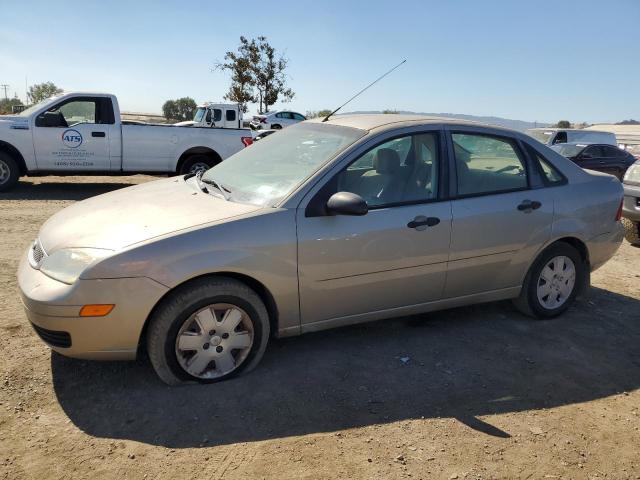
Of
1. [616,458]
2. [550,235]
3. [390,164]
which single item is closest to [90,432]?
[390,164]

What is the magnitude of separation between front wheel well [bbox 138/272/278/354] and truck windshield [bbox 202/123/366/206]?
51 cm

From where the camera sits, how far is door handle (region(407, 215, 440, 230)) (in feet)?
12.6

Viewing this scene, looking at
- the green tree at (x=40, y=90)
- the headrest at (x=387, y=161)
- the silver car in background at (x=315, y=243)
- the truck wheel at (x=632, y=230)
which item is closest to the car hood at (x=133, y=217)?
the silver car in background at (x=315, y=243)

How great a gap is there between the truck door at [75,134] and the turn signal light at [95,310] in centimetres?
836

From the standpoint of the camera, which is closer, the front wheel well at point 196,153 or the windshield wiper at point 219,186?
the windshield wiper at point 219,186

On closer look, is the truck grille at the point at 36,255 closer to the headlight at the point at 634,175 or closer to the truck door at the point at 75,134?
the truck door at the point at 75,134

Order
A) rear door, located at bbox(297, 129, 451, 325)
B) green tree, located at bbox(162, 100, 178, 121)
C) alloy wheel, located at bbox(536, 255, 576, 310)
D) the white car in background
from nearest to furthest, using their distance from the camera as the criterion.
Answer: rear door, located at bbox(297, 129, 451, 325), alloy wheel, located at bbox(536, 255, 576, 310), the white car in background, green tree, located at bbox(162, 100, 178, 121)

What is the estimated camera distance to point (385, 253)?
148 inches

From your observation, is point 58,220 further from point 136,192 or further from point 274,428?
point 274,428

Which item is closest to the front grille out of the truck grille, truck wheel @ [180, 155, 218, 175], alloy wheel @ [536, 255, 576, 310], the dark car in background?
the truck grille

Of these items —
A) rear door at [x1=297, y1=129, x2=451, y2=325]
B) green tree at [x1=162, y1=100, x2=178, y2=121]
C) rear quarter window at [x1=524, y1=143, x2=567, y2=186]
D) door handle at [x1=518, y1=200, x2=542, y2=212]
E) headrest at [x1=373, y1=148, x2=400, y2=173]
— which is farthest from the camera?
green tree at [x1=162, y1=100, x2=178, y2=121]

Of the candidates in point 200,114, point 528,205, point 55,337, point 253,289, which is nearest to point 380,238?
point 253,289

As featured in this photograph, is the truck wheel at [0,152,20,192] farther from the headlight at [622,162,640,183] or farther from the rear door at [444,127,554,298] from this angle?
the headlight at [622,162,640,183]

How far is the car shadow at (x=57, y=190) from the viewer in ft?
33.4
